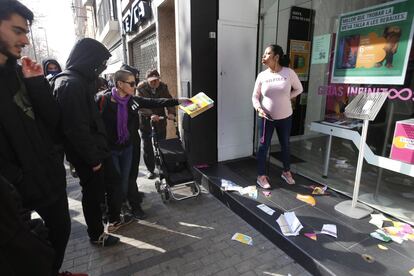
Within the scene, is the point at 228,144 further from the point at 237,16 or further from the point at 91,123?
the point at 91,123

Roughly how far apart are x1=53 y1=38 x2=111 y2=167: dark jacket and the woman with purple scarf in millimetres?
295

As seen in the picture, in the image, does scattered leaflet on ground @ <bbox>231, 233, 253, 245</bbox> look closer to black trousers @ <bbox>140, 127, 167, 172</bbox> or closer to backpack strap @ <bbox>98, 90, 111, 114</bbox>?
backpack strap @ <bbox>98, 90, 111, 114</bbox>

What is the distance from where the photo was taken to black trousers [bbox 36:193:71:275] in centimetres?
198

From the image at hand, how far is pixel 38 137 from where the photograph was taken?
1779 millimetres

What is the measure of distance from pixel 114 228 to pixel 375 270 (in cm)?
274

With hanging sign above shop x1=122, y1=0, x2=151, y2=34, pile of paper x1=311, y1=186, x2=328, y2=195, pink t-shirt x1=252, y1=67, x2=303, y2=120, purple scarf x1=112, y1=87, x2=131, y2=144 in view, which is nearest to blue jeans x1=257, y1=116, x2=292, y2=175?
pink t-shirt x1=252, y1=67, x2=303, y2=120

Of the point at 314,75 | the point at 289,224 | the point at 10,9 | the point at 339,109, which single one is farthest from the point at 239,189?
the point at 10,9

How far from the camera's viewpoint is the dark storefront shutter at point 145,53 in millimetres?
7270

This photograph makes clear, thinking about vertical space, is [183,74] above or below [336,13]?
below

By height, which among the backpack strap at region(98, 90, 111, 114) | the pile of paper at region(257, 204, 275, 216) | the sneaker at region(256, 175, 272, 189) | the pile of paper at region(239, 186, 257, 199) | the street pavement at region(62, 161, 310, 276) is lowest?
the street pavement at region(62, 161, 310, 276)

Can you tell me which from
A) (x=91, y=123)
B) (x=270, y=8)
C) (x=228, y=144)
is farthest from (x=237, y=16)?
(x=91, y=123)

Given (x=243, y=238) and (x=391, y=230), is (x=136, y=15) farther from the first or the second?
(x=391, y=230)

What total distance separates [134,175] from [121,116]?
0.86m

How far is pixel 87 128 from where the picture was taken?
2.22 m
